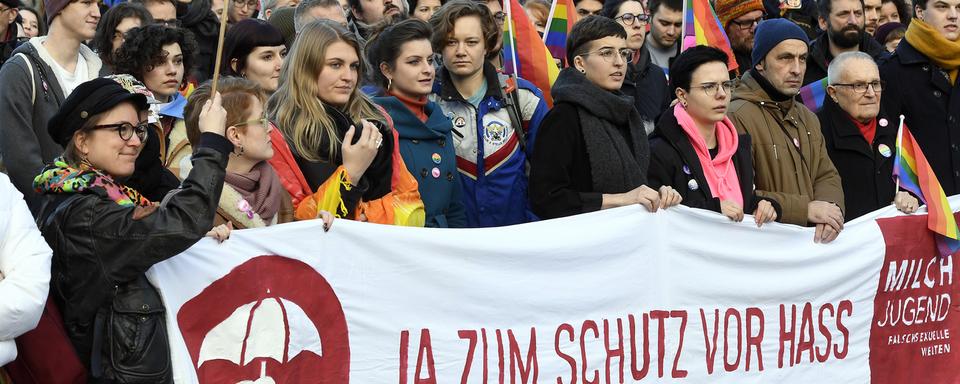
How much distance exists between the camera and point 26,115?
6406mm

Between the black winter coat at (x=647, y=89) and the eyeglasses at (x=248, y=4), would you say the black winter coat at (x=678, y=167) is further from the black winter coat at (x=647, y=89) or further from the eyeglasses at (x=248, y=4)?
the eyeglasses at (x=248, y=4)

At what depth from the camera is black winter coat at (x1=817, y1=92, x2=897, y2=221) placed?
771cm

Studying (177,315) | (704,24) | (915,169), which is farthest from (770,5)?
(177,315)

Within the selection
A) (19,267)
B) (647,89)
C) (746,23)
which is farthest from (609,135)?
(746,23)

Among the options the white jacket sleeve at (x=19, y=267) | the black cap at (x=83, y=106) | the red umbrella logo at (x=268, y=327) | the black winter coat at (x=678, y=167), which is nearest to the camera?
the white jacket sleeve at (x=19, y=267)

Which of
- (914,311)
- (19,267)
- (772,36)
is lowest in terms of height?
(914,311)

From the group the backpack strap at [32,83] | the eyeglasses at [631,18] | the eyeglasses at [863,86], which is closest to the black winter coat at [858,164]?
the eyeglasses at [863,86]

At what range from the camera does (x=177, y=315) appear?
197 inches

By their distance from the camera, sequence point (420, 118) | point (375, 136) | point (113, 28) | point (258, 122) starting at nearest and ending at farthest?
point (258, 122) < point (375, 136) < point (420, 118) < point (113, 28)

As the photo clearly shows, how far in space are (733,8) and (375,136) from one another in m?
4.91

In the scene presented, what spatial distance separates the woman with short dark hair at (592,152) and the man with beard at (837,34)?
10.8 ft

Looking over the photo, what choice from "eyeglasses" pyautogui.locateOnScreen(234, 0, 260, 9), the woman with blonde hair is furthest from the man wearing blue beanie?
"eyeglasses" pyautogui.locateOnScreen(234, 0, 260, 9)

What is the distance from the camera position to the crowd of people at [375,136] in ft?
15.5

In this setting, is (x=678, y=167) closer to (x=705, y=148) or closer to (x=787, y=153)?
(x=705, y=148)
